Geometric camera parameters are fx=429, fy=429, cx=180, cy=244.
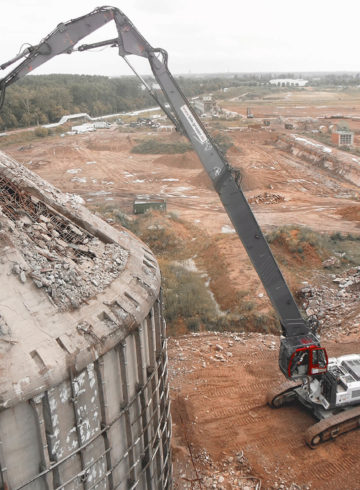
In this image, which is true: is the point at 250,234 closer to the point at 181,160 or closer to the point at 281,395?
the point at 281,395

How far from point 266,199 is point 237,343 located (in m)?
19.6

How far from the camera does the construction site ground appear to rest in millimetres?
9859

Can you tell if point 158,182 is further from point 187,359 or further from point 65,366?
point 65,366

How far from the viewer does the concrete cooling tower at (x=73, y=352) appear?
4469 mm

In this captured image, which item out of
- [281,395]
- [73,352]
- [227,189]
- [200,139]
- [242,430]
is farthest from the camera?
[281,395]

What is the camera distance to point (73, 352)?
4754 millimetres

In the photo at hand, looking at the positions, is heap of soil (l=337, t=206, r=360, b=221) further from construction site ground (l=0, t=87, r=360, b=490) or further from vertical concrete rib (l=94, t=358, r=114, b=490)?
vertical concrete rib (l=94, t=358, r=114, b=490)

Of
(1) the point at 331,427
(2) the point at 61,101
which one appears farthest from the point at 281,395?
(2) the point at 61,101

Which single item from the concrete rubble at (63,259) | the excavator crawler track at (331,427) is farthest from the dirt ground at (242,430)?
the concrete rubble at (63,259)

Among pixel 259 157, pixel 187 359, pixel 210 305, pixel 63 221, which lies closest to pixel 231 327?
pixel 210 305

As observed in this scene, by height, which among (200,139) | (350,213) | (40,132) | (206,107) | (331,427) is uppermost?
(206,107)

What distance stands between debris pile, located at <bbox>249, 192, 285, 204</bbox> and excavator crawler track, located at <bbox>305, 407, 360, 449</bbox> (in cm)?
2272

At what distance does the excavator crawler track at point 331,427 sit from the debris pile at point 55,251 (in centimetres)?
678

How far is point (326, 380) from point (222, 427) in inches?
114
